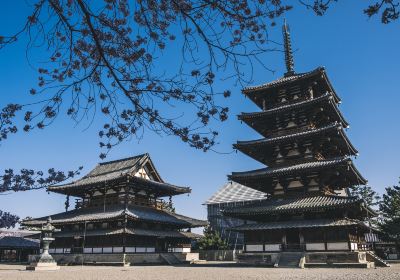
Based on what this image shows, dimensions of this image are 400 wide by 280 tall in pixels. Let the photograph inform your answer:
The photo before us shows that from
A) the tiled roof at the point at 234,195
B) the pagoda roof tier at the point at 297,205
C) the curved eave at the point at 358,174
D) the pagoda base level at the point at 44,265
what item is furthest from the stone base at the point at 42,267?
the tiled roof at the point at 234,195

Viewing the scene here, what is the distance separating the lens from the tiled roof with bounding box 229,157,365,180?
22263 millimetres

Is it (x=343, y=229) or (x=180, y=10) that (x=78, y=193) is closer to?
(x=343, y=229)

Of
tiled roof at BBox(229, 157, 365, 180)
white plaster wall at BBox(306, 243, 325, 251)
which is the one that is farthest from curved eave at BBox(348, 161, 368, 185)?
white plaster wall at BBox(306, 243, 325, 251)

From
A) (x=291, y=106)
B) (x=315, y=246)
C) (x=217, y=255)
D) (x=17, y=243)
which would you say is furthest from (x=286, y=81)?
(x=17, y=243)

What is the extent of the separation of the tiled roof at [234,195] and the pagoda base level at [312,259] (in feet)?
105

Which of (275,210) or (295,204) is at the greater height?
(295,204)

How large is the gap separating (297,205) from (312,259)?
3.56 metres

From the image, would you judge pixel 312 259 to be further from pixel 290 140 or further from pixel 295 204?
pixel 290 140

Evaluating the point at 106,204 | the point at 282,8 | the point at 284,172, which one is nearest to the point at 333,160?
the point at 284,172

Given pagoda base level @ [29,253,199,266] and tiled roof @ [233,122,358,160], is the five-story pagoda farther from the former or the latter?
pagoda base level @ [29,253,199,266]

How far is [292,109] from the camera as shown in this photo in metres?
26.1

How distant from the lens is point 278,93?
29.0 meters

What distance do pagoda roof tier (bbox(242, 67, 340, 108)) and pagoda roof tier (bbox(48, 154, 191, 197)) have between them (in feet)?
44.9

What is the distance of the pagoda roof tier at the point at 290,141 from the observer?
77.5 feet
